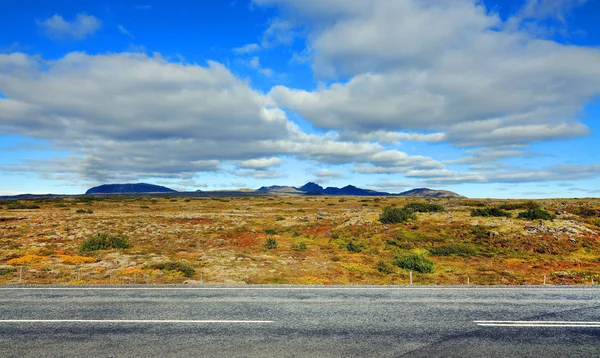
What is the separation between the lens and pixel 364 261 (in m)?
24.3

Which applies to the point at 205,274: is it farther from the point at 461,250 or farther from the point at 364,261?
the point at 461,250

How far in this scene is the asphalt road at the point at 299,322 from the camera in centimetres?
736

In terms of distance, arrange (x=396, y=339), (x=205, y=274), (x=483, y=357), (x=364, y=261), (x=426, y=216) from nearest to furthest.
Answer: (x=483, y=357) → (x=396, y=339) → (x=205, y=274) → (x=364, y=261) → (x=426, y=216)

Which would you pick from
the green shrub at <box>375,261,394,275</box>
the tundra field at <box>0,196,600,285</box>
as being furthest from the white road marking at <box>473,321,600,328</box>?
the green shrub at <box>375,261,394,275</box>

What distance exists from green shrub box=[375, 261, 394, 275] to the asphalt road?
8.30 metres

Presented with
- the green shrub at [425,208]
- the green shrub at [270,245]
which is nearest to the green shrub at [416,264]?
the green shrub at [270,245]

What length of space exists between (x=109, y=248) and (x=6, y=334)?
69.7ft

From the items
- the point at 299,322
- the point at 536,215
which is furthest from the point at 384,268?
the point at 536,215

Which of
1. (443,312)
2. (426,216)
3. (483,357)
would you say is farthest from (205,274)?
(426,216)

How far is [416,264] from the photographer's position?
21.9m

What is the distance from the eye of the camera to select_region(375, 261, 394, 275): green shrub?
70.7 feet

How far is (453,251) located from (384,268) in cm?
756

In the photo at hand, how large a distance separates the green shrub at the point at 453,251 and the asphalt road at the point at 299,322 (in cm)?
1279

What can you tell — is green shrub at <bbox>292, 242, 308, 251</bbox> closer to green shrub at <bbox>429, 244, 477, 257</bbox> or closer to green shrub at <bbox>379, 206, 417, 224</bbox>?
green shrub at <bbox>429, 244, 477, 257</bbox>
